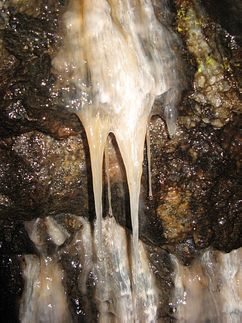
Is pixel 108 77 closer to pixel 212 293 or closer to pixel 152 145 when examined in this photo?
pixel 152 145

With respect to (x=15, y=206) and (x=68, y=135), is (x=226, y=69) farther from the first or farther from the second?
(x=15, y=206)

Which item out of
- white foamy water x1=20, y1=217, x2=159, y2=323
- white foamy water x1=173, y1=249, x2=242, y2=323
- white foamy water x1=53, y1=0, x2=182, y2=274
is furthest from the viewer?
white foamy water x1=173, y1=249, x2=242, y2=323

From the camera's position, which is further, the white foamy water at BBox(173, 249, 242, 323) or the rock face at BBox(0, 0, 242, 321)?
the white foamy water at BBox(173, 249, 242, 323)

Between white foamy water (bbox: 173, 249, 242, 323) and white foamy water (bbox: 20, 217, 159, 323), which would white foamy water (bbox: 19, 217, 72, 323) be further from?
white foamy water (bbox: 173, 249, 242, 323)

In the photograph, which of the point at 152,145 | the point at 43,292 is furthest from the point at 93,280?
the point at 152,145

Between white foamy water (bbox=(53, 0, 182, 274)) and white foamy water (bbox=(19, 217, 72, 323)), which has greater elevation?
white foamy water (bbox=(53, 0, 182, 274))

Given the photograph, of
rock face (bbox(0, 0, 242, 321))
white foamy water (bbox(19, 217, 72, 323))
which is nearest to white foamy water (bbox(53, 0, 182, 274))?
rock face (bbox(0, 0, 242, 321))

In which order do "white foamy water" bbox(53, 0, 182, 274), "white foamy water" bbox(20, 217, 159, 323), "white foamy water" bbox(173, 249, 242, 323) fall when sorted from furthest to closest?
"white foamy water" bbox(173, 249, 242, 323), "white foamy water" bbox(20, 217, 159, 323), "white foamy water" bbox(53, 0, 182, 274)
